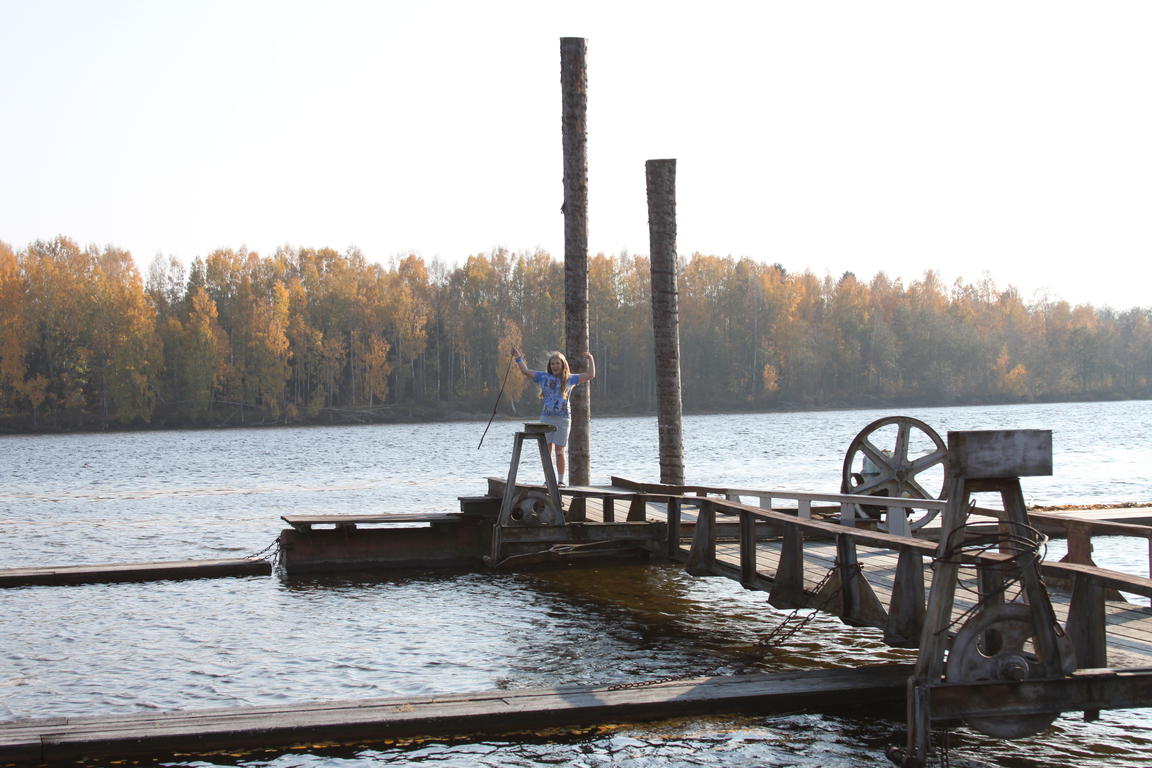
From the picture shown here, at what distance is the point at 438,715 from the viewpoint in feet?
26.2

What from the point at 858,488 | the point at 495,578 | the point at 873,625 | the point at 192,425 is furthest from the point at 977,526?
the point at 192,425

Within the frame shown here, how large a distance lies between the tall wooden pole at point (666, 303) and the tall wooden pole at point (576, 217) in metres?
1.02

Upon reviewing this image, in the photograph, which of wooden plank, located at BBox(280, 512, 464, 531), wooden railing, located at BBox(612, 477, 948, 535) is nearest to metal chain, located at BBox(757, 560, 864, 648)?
wooden railing, located at BBox(612, 477, 948, 535)

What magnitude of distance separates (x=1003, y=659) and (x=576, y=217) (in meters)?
12.5

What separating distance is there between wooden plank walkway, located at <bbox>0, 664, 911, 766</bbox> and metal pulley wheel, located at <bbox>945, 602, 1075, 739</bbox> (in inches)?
71.8

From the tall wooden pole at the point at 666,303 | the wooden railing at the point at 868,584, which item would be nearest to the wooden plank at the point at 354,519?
the tall wooden pole at the point at 666,303

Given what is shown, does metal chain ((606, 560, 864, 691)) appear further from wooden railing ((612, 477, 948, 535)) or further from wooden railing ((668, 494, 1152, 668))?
wooden railing ((612, 477, 948, 535))

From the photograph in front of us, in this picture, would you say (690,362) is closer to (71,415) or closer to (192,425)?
(192,425)

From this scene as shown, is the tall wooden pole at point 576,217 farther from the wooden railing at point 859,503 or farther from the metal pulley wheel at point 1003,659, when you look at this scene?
the metal pulley wheel at point 1003,659

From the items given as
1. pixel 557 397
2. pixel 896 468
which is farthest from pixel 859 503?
pixel 557 397

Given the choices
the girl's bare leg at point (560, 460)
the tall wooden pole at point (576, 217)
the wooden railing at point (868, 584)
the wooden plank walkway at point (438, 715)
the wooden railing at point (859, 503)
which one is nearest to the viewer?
the wooden railing at point (868, 584)

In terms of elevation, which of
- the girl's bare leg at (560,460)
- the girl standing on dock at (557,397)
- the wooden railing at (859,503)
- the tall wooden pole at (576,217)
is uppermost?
the tall wooden pole at (576,217)

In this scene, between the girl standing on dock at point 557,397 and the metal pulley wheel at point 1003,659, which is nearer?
the metal pulley wheel at point 1003,659

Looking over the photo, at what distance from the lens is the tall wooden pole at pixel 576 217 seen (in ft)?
59.4
